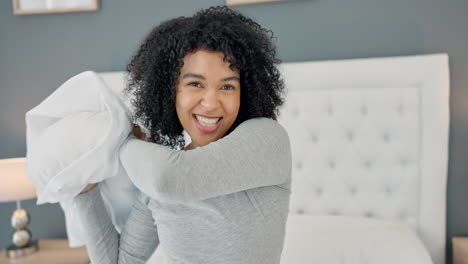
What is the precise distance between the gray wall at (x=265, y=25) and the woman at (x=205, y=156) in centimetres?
117

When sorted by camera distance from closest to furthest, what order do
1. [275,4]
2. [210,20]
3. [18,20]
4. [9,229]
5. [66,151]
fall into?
1. [66,151]
2. [210,20]
3. [275,4]
4. [18,20]
5. [9,229]

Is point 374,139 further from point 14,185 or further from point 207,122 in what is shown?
point 14,185

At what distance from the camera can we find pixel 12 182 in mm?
1988

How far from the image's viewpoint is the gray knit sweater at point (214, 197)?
719 mm

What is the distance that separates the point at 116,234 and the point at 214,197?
0.34 m

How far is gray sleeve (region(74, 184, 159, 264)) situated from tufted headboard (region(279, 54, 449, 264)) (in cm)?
119

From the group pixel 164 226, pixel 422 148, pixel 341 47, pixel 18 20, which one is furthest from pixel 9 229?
pixel 422 148

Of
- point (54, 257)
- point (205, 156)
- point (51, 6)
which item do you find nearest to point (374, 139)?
point (205, 156)

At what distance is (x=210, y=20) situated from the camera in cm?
92

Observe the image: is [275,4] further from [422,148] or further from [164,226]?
[164,226]

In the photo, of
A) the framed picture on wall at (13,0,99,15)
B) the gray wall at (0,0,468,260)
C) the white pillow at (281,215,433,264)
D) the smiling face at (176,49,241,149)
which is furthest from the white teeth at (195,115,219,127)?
the framed picture on wall at (13,0,99,15)

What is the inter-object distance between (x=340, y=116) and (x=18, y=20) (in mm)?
1961

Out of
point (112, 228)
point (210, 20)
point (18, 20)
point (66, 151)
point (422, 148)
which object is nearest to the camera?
point (66, 151)

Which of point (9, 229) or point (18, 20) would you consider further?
point (9, 229)
